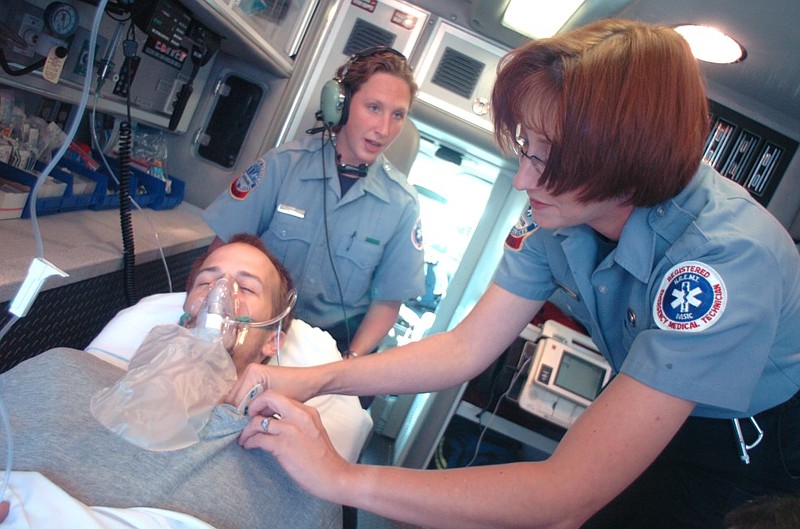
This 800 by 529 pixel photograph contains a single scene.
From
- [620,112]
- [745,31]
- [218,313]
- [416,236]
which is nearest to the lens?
[620,112]

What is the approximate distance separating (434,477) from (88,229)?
137 cm

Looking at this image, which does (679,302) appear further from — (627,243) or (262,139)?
(262,139)

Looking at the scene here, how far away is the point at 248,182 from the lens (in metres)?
1.97

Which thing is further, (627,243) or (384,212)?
(384,212)

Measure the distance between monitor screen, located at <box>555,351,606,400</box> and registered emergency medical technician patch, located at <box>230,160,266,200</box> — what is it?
4.10 feet

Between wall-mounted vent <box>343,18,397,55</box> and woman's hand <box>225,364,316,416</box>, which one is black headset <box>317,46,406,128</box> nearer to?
wall-mounted vent <box>343,18,397,55</box>

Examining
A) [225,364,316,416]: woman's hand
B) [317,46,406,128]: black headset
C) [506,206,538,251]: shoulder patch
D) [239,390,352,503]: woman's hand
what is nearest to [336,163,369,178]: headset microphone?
[317,46,406,128]: black headset

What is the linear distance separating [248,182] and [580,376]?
1.36m

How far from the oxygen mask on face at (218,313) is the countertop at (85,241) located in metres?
0.30

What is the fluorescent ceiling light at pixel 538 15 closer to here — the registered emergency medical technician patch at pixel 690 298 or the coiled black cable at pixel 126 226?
the registered emergency medical technician patch at pixel 690 298

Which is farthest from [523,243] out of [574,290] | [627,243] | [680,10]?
[680,10]

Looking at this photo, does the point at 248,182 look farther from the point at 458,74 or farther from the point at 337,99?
the point at 458,74

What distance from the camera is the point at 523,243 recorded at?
1.32m

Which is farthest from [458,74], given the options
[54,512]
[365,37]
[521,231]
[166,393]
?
[54,512]
